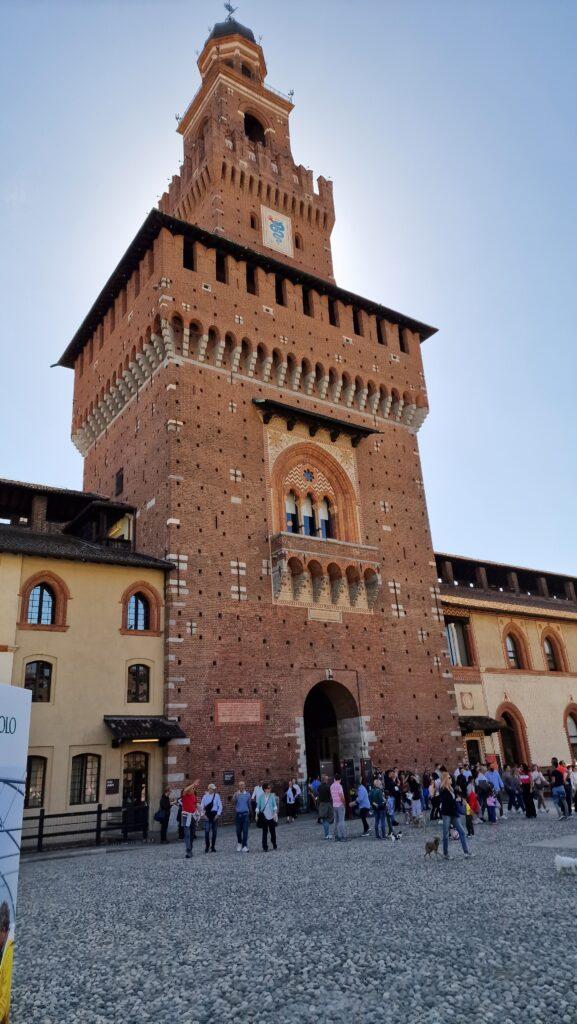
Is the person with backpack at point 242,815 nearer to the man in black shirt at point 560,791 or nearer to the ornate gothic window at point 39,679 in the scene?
the ornate gothic window at point 39,679

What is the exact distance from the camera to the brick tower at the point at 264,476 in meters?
24.5

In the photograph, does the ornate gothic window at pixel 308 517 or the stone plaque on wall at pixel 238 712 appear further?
the ornate gothic window at pixel 308 517

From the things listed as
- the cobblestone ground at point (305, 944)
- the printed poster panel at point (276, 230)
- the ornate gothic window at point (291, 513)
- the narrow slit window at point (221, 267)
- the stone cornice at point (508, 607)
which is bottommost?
the cobblestone ground at point (305, 944)

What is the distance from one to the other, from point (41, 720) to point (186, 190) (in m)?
28.6

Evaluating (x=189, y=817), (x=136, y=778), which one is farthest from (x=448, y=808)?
(x=136, y=778)

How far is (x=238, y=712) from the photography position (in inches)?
932

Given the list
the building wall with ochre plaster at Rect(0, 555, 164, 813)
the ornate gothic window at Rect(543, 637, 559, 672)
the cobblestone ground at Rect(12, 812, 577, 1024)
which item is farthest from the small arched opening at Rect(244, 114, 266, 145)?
the cobblestone ground at Rect(12, 812, 577, 1024)

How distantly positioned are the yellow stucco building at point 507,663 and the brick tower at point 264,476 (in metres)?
4.69

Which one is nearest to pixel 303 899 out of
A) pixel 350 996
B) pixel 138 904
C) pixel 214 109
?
pixel 138 904

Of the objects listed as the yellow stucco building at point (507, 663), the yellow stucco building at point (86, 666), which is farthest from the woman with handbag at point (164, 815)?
the yellow stucco building at point (507, 663)

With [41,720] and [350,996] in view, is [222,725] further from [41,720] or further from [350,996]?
[350,996]

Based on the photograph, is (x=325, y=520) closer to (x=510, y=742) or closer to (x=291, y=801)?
(x=291, y=801)

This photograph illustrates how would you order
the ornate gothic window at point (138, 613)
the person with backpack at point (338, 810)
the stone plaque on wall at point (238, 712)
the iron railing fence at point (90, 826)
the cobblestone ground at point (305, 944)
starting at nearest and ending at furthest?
1. the cobblestone ground at point (305, 944)
2. the person with backpack at point (338, 810)
3. the iron railing fence at point (90, 826)
4. the stone plaque on wall at point (238, 712)
5. the ornate gothic window at point (138, 613)

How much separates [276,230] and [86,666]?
25.2 metres
